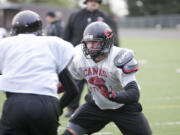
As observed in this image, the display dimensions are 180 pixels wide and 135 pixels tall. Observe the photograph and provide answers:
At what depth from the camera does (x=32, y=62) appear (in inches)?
112

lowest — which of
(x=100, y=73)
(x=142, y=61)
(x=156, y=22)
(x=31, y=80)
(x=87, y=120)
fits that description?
(x=156, y=22)

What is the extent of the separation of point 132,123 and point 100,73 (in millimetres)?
594

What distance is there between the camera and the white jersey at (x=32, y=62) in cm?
283

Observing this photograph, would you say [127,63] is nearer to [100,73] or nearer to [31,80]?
[100,73]

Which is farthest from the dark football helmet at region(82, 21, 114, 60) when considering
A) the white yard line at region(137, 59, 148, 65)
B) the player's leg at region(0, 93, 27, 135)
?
the white yard line at region(137, 59, 148, 65)

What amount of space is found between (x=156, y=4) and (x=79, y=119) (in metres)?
50.3

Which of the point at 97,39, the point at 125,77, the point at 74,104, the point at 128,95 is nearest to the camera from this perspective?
the point at 128,95

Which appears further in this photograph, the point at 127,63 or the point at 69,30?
the point at 69,30

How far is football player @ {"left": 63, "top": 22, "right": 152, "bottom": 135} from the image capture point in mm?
3485

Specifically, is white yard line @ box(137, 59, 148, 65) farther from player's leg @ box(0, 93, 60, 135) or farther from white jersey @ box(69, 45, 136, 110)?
player's leg @ box(0, 93, 60, 135)

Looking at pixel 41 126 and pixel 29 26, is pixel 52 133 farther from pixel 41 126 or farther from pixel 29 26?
pixel 29 26

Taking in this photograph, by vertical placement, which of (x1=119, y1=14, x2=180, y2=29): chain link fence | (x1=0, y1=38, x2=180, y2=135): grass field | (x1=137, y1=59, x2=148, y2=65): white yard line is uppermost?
(x1=0, y1=38, x2=180, y2=135): grass field

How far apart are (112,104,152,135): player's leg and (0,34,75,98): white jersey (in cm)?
111

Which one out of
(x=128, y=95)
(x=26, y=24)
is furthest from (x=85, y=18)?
(x=26, y=24)
